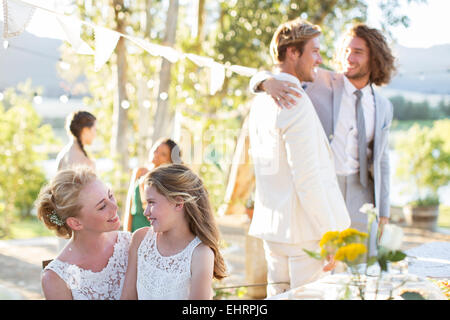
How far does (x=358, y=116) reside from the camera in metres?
2.63

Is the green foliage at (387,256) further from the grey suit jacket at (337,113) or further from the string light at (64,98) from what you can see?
the string light at (64,98)

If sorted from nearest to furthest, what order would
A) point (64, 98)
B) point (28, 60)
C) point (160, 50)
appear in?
point (160, 50), point (64, 98), point (28, 60)

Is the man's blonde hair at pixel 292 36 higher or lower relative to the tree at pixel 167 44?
lower

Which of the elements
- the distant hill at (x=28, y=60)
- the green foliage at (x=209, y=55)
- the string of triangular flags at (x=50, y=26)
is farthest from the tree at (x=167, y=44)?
the string of triangular flags at (x=50, y=26)

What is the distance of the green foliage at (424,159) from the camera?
8477mm

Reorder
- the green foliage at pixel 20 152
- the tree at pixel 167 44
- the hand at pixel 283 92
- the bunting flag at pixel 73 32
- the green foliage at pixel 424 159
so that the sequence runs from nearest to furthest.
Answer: the hand at pixel 283 92 → the bunting flag at pixel 73 32 → the tree at pixel 167 44 → the green foliage at pixel 20 152 → the green foliage at pixel 424 159

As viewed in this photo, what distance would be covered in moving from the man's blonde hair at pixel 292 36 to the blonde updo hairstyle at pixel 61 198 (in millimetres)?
1011

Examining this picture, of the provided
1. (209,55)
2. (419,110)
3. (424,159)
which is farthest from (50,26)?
(419,110)

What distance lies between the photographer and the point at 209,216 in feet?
5.93

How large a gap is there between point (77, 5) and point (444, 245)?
5536 millimetres

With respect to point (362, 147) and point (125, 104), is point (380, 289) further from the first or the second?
point (125, 104)

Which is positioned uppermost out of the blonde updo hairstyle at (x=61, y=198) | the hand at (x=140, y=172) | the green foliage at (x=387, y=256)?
the hand at (x=140, y=172)

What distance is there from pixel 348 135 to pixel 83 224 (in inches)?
56.5

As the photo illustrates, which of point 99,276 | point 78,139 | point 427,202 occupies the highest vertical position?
point 78,139
